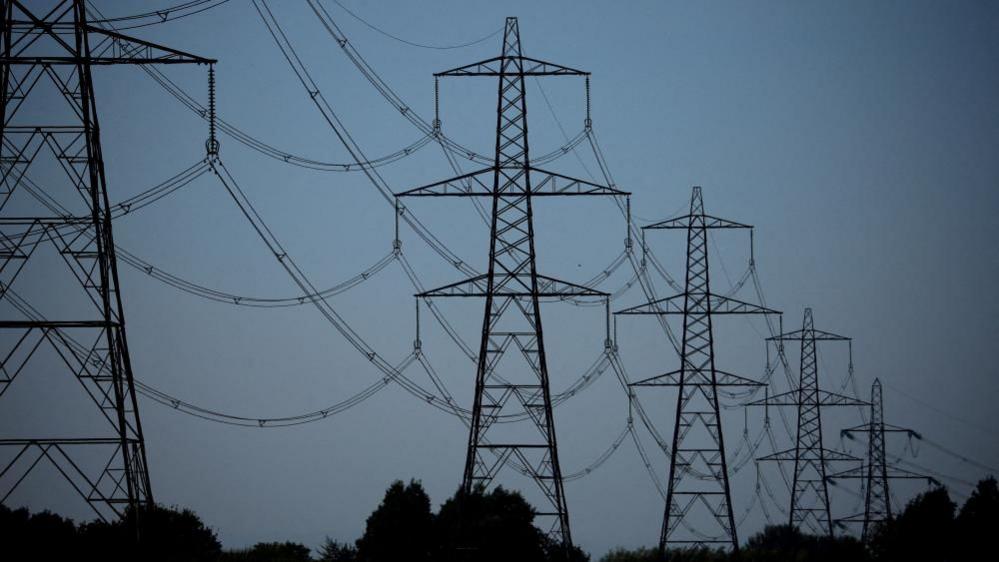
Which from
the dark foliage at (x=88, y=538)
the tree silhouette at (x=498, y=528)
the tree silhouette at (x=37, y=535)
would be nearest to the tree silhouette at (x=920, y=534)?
the tree silhouette at (x=498, y=528)

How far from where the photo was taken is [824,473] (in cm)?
7994

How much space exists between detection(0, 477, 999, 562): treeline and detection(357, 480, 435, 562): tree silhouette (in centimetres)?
5

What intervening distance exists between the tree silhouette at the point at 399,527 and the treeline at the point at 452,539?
52 mm

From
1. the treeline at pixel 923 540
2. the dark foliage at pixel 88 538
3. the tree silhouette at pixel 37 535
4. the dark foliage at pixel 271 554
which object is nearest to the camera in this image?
the dark foliage at pixel 88 538

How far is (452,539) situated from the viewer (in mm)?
52531

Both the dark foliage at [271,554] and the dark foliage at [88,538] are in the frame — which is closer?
the dark foliage at [88,538]

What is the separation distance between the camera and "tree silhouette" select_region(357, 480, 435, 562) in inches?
2694

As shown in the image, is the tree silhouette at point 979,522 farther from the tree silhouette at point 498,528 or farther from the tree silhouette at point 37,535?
the tree silhouette at point 37,535

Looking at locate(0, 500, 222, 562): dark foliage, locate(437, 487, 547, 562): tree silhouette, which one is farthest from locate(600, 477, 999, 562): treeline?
locate(0, 500, 222, 562): dark foliage

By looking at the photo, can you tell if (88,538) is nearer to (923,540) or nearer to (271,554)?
(271,554)

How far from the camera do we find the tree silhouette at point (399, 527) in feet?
225

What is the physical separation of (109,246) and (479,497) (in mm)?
33784

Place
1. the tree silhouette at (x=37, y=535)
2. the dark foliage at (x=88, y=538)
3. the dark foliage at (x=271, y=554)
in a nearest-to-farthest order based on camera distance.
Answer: the dark foliage at (x=88, y=538) < the tree silhouette at (x=37, y=535) < the dark foliage at (x=271, y=554)

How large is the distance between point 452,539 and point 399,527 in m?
18.0
